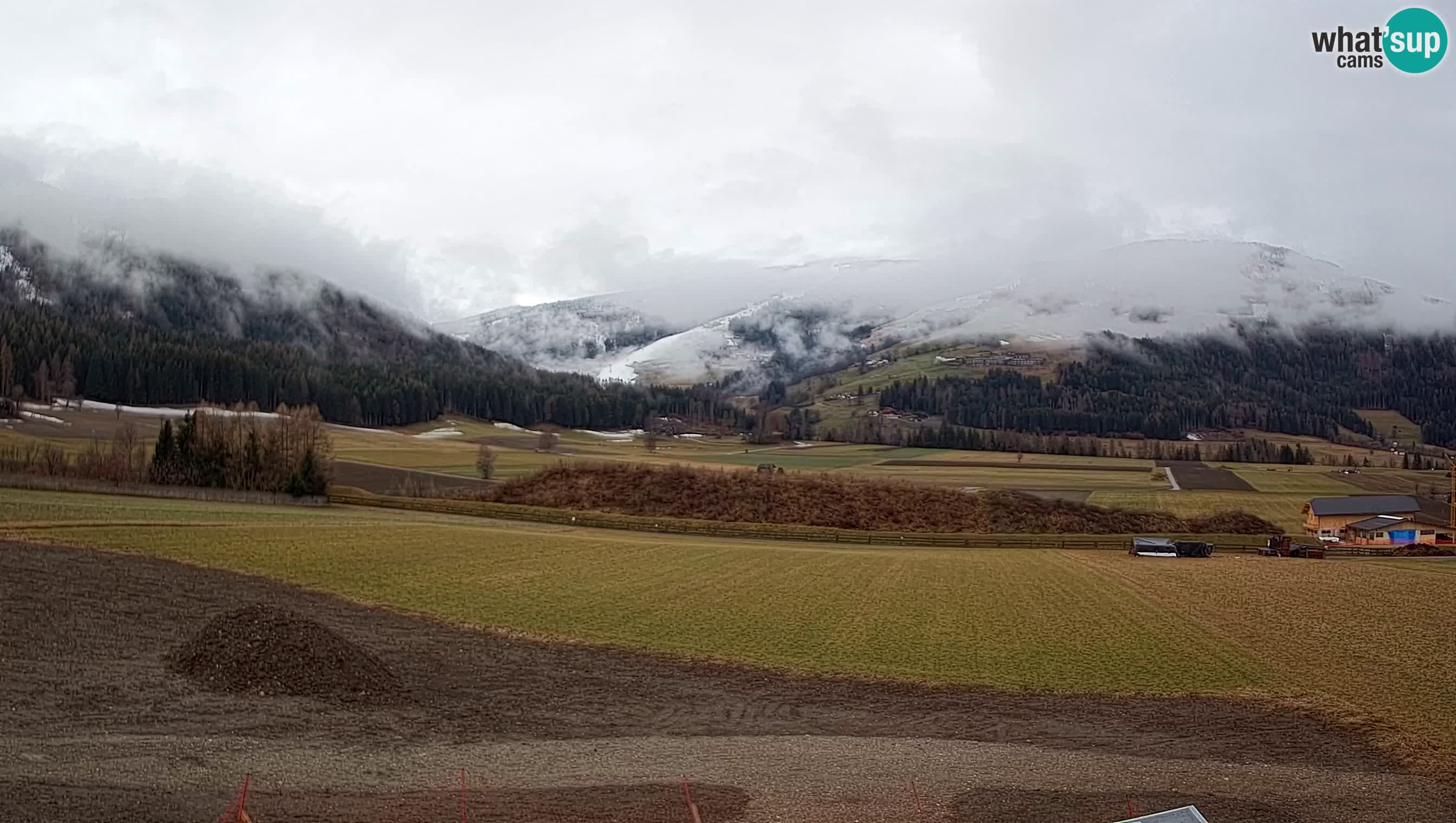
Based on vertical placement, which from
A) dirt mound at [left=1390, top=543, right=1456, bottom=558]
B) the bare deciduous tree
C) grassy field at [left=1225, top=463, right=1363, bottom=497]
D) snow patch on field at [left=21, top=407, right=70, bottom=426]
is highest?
snow patch on field at [left=21, top=407, right=70, bottom=426]

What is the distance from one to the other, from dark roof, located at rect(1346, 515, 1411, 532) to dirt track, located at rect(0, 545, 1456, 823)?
7202 cm

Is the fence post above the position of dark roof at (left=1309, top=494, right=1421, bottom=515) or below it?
below

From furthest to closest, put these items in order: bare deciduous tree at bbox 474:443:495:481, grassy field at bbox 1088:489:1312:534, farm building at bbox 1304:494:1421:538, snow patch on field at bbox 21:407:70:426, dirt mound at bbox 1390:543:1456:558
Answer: snow patch on field at bbox 21:407:70:426, bare deciduous tree at bbox 474:443:495:481, grassy field at bbox 1088:489:1312:534, farm building at bbox 1304:494:1421:538, dirt mound at bbox 1390:543:1456:558

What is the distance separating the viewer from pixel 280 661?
2458 centimetres

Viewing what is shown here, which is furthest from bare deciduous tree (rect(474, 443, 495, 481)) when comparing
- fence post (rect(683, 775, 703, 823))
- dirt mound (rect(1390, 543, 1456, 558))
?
fence post (rect(683, 775, 703, 823))

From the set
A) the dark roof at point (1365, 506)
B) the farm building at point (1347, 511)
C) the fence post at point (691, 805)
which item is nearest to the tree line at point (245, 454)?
the fence post at point (691, 805)

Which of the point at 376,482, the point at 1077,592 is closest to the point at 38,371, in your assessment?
the point at 376,482

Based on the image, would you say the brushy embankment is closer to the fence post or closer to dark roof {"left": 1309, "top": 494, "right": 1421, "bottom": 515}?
dark roof {"left": 1309, "top": 494, "right": 1421, "bottom": 515}

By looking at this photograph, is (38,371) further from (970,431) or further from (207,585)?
(970,431)

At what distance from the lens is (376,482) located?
94750 mm

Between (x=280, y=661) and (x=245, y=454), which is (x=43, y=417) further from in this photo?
(x=280, y=661)

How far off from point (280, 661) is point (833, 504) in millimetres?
68324

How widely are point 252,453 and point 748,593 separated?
57125 mm

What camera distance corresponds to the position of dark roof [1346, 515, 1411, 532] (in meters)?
85.9
